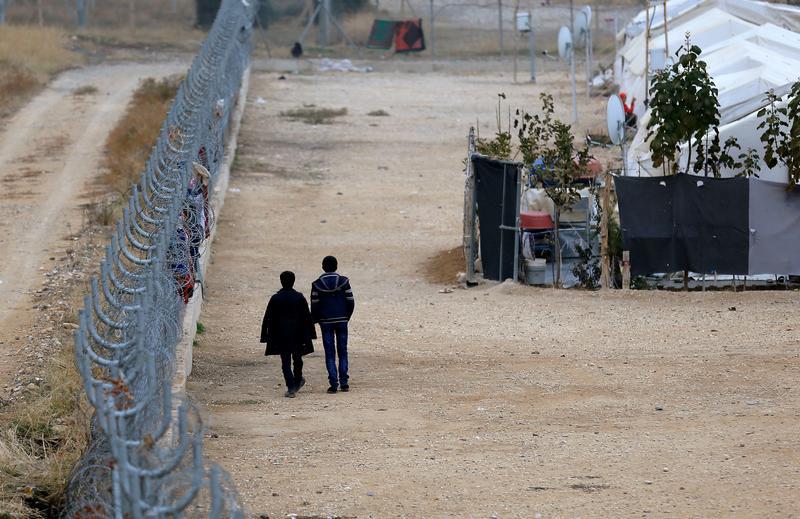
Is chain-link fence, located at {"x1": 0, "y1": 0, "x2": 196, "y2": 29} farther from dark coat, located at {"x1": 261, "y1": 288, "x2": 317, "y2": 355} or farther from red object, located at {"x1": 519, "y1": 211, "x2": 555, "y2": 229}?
dark coat, located at {"x1": 261, "y1": 288, "x2": 317, "y2": 355}

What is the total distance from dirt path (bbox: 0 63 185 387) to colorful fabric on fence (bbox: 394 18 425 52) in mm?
9643

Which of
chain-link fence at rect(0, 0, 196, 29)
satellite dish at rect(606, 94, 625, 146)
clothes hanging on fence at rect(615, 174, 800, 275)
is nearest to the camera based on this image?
→ clothes hanging on fence at rect(615, 174, 800, 275)

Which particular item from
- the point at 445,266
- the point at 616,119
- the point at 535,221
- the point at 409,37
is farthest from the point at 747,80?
the point at 409,37

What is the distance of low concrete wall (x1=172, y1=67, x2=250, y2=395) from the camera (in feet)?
37.3

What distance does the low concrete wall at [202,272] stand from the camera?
11359 millimetres

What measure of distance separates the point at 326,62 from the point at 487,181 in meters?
27.1

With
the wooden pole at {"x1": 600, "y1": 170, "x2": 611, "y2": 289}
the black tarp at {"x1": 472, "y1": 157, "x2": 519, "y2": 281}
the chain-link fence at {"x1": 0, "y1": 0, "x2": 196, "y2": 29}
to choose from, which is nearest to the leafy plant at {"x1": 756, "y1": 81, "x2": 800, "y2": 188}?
the wooden pole at {"x1": 600, "y1": 170, "x2": 611, "y2": 289}

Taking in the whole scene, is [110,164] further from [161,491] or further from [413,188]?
[161,491]

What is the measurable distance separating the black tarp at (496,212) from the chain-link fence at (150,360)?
3.32m

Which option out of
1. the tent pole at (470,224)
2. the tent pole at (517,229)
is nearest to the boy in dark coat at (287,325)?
the tent pole at (517,229)

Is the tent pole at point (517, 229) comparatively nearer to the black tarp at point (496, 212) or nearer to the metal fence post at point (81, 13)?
the black tarp at point (496, 212)

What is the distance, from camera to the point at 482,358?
13102mm

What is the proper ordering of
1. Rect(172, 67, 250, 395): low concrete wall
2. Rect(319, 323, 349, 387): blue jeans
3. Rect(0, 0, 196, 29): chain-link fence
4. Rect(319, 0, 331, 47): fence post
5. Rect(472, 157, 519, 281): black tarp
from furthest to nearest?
Rect(0, 0, 196, 29): chain-link fence, Rect(319, 0, 331, 47): fence post, Rect(472, 157, 519, 281): black tarp, Rect(319, 323, 349, 387): blue jeans, Rect(172, 67, 250, 395): low concrete wall

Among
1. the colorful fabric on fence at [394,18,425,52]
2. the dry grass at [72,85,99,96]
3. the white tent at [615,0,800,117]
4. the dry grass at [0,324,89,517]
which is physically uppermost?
the colorful fabric on fence at [394,18,425,52]
